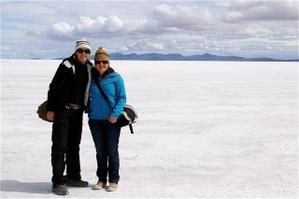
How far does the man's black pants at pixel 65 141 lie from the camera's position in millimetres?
4598

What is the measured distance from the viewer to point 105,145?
4.73 meters

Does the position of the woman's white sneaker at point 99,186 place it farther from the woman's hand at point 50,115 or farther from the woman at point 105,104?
the woman's hand at point 50,115

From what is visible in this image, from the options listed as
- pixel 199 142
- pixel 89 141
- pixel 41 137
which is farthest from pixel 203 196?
pixel 41 137

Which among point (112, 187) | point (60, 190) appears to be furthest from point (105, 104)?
point (60, 190)

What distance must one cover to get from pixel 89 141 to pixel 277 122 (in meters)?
4.34

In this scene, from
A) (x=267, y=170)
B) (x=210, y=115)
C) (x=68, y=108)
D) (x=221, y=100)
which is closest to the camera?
(x=68, y=108)

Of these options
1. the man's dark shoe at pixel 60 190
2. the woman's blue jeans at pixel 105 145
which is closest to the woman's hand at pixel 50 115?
the woman's blue jeans at pixel 105 145

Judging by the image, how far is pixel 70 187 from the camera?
491 centimetres

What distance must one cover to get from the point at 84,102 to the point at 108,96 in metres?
0.32

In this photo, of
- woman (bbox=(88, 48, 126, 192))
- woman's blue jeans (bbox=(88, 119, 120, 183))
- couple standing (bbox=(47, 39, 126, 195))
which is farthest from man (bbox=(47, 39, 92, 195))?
woman's blue jeans (bbox=(88, 119, 120, 183))

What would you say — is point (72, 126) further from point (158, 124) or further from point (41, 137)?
point (158, 124)

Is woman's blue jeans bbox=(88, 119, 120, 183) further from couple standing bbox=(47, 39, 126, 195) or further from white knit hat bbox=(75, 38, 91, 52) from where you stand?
white knit hat bbox=(75, 38, 91, 52)

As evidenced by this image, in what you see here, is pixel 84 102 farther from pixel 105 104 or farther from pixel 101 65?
pixel 101 65

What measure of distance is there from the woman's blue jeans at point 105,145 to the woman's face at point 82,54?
2.20ft
